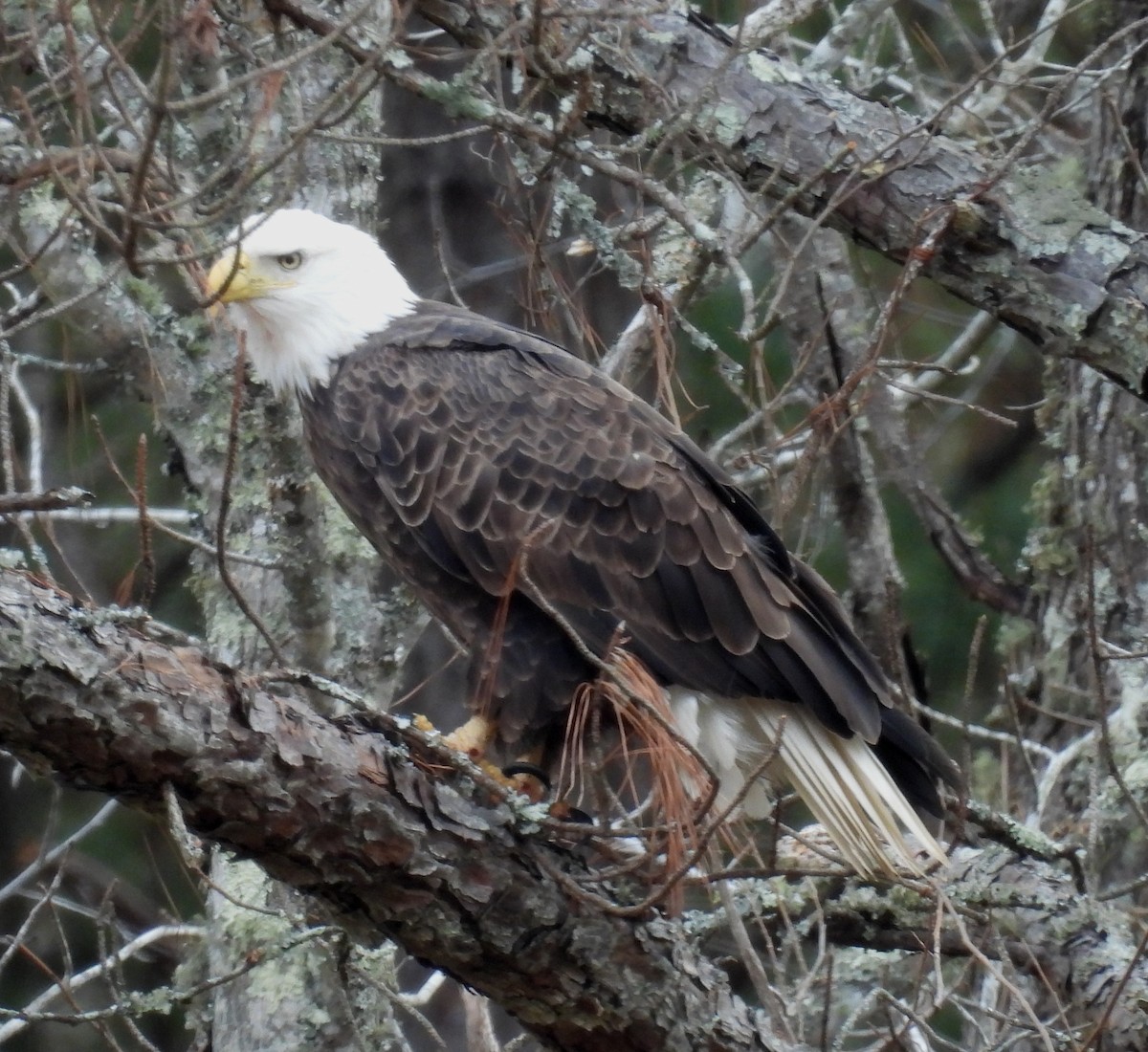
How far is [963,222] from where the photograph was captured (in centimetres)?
336

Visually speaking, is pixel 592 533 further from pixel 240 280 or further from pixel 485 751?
pixel 240 280

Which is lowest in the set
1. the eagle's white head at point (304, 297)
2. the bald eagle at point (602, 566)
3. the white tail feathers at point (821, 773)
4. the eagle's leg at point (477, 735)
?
the white tail feathers at point (821, 773)

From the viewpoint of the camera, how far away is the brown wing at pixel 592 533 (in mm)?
3475

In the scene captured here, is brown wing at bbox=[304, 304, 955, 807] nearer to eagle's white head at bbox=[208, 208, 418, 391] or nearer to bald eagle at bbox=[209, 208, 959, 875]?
bald eagle at bbox=[209, 208, 959, 875]

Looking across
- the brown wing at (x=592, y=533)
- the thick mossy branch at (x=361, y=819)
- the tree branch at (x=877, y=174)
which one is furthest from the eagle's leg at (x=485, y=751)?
the tree branch at (x=877, y=174)

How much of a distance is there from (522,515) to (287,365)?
693 millimetres

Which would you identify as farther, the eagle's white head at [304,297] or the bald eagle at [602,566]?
the eagle's white head at [304,297]

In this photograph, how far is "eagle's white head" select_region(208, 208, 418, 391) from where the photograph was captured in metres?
3.80

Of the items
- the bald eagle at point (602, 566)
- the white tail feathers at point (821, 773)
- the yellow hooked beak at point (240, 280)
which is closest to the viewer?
the white tail feathers at point (821, 773)

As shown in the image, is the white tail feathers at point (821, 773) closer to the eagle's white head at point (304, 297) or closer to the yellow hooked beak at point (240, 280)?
the eagle's white head at point (304, 297)

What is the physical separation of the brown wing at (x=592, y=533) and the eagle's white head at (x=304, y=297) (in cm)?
29

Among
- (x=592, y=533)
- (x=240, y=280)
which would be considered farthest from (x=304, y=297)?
(x=592, y=533)

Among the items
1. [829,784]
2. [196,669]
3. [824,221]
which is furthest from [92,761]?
[824,221]

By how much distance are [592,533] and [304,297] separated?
0.92m
